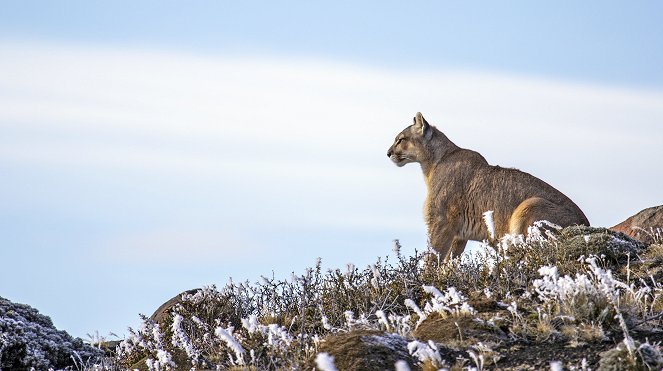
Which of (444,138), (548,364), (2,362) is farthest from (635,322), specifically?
(444,138)

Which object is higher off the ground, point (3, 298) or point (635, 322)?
point (3, 298)

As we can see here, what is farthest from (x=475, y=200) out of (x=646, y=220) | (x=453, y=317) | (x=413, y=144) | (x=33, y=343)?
(x=453, y=317)

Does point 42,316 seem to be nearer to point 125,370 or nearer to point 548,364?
point 125,370

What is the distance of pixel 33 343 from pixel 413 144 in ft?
23.6

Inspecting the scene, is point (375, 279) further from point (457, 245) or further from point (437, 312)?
point (457, 245)

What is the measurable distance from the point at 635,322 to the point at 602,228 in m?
4.45

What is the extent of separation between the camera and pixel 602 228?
34.9 ft

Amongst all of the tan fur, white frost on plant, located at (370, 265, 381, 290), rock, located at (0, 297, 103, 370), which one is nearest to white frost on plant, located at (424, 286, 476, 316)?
white frost on plant, located at (370, 265, 381, 290)

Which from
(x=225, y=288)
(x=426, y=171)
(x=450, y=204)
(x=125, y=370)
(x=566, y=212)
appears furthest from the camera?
(x=426, y=171)

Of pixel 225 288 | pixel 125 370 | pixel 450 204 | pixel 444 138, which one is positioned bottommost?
pixel 125 370

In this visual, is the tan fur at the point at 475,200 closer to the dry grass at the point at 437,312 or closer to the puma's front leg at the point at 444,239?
the puma's front leg at the point at 444,239

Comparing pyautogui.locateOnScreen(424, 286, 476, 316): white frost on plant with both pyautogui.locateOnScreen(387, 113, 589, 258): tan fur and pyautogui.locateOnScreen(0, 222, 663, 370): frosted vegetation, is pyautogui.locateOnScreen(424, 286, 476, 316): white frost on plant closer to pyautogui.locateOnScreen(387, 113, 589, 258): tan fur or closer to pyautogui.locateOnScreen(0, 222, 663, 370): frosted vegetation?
pyautogui.locateOnScreen(0, 222, 663, 370): frosted vegetation

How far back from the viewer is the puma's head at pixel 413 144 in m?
15.3

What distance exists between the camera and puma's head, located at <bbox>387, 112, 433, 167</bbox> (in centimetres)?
1534
